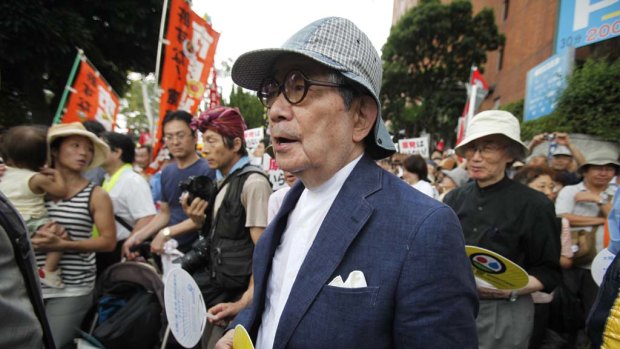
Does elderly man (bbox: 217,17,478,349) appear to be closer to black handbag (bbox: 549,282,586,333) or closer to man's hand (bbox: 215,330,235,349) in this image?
man's hand (bbox: 215,330,235,349)

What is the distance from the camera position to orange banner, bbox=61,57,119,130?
6621 mm

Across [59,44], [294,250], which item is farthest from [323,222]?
[59,44]

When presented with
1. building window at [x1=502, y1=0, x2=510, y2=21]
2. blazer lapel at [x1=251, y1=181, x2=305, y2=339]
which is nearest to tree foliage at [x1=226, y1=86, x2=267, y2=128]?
building window at [x1=502, y1=0, x2=510, y2=21]

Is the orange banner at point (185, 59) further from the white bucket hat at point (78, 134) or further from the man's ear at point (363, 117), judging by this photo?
the man's ear at point (363, 117)

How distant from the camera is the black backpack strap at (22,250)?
1.28 m

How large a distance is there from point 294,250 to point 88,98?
6.63 meters

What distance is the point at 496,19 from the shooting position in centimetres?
2461

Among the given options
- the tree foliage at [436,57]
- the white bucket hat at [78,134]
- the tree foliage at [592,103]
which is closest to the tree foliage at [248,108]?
the tree foliage at [436,57]

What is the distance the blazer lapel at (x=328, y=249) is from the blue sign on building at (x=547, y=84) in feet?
24.9

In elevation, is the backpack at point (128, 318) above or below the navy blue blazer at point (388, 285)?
below

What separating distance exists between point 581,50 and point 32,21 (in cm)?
1452

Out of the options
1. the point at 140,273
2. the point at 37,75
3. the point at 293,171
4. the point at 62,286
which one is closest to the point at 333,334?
the point at 293,171

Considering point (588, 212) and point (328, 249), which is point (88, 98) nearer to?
point (328, 249)

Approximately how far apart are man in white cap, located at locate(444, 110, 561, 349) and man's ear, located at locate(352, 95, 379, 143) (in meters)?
1.37
